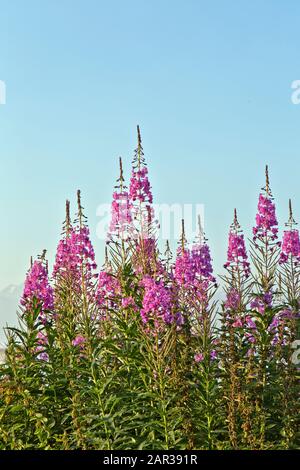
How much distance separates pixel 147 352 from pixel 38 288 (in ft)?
8.53

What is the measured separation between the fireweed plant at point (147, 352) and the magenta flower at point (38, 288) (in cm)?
2

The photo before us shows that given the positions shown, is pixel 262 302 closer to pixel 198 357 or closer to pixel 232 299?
pixel 232 299

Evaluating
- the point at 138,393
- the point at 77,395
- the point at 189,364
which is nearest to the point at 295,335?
the point at 189,364

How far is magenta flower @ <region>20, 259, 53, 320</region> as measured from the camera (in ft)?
39.7

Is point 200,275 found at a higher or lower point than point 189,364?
higher

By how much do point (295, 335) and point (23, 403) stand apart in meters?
4.02

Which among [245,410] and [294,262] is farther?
[294,262]

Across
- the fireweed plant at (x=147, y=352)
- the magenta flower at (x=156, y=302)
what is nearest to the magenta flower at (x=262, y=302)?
the fireweed plant at (x=147, y=352)

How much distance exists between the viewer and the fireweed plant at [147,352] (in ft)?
31.7

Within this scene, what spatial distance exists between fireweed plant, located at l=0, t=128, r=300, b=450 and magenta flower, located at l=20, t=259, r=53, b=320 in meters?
0.02

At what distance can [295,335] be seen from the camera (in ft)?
37.3
